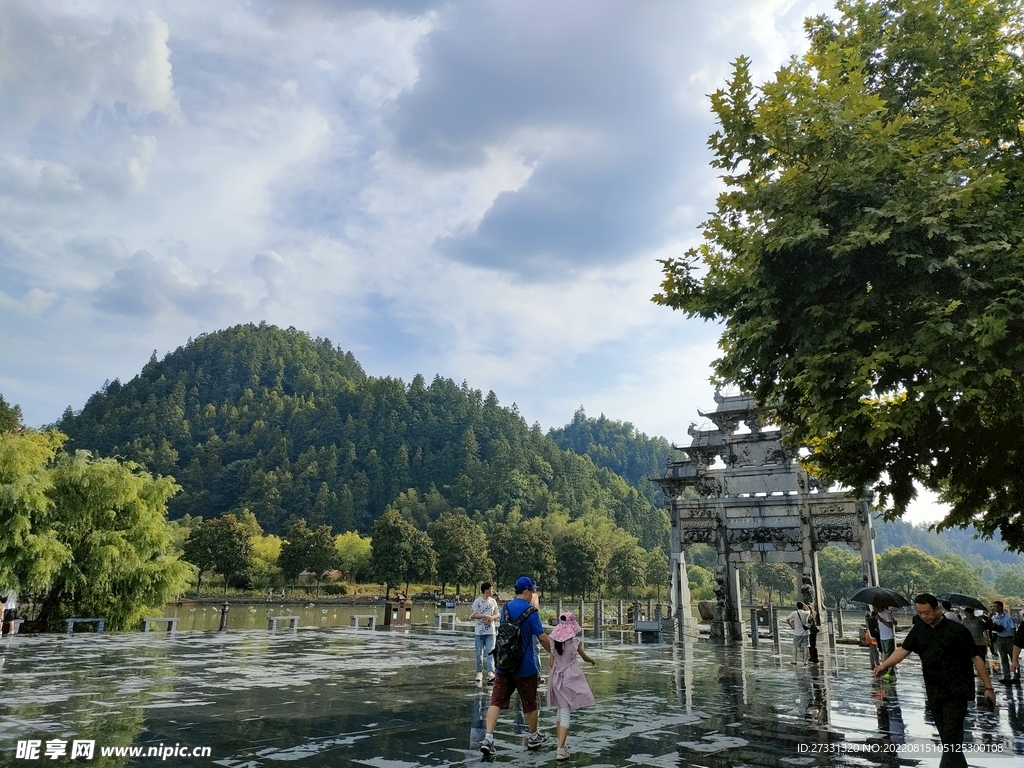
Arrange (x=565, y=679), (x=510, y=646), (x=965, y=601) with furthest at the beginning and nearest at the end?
(x=965, y=601), (x=510, y=646), (x=565, y=679)

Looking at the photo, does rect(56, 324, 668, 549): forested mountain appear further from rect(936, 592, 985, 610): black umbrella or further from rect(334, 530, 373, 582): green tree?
rect(936, 592, 985, 610): black umbrella

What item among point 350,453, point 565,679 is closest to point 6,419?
point 565,679

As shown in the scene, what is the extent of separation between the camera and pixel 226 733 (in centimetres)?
736

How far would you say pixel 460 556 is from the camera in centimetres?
7838

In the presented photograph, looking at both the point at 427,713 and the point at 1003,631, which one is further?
the point at 1003,631

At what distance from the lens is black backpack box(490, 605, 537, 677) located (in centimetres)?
706

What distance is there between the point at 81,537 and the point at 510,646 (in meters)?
22.7

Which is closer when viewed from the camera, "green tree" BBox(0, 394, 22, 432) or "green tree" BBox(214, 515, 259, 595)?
"green tree" BBox(0, 394, 22, 432)

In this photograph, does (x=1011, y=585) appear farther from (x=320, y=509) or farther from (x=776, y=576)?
(x=320, y=509)

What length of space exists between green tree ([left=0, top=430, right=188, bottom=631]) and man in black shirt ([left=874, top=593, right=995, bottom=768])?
24.3 meters

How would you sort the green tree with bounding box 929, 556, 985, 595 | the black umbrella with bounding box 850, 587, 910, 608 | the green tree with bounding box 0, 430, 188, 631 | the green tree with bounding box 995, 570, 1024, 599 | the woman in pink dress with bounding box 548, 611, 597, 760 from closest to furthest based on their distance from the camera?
1. the woman in pink dress with bounding box 548, 611, 597, 760
2. the black umbrella with bounding box 850, 587, 910, 608
3. the green tree with bounding box 0, 430, 188, 631
4. the green tree with bounding box 929, 556, 985, 595
5. the green tree with bounding box 995, 570, 1024, 599

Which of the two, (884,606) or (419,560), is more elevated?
(419,560)

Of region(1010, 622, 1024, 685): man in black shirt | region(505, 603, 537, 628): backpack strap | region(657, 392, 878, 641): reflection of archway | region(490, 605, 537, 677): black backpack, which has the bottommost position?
region(1010, 622, 1024, 685): man in black shirt

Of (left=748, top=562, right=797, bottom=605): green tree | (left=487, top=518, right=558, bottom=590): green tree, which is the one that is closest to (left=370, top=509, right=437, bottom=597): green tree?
(left=487, top=518, right=558, bottom=590): green tree
